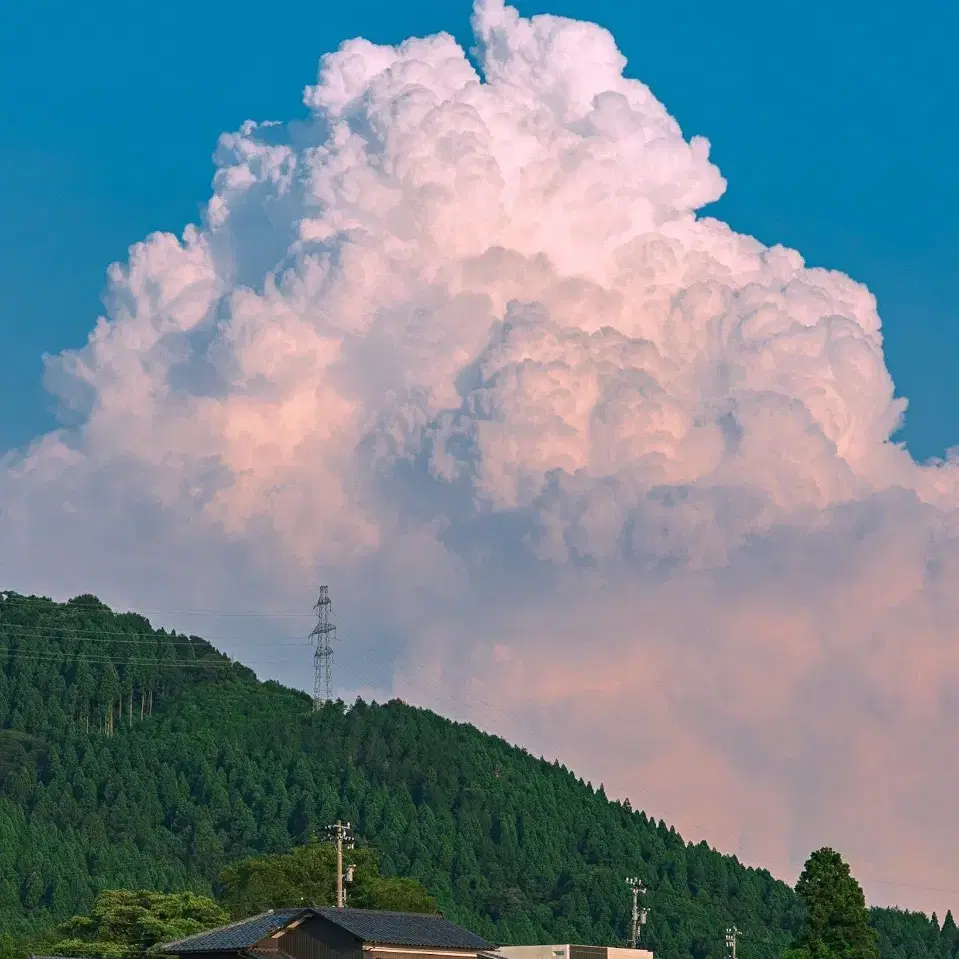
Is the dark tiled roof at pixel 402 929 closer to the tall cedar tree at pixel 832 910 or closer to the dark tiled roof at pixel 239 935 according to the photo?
the dark tiled roof at pixel 239 935

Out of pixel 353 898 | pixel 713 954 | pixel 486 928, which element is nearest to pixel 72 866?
pixel 486 928

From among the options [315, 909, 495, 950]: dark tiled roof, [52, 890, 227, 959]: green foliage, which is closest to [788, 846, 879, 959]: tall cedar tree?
[315, 909, 495, 950]: dark tiled roof

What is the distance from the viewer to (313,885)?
12700 cm

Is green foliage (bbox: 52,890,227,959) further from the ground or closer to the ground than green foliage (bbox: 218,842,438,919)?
closer to the ground

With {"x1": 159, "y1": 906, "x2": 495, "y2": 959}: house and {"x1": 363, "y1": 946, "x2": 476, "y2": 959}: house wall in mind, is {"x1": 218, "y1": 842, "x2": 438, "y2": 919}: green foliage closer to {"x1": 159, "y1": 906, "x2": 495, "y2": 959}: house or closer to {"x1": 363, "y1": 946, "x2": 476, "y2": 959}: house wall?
{"x1": 363, "y1": 946, "x2": 476, "y2": 959}: house wall

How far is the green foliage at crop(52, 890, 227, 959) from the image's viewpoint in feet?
342

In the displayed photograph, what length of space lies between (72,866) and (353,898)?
77.8 metres

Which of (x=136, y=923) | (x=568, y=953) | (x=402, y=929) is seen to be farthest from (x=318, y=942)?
(x=568, y=953)

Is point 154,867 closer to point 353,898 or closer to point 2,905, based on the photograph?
point 2,905

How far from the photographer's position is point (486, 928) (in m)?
196

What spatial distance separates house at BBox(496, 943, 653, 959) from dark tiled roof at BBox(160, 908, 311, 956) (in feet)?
85.6

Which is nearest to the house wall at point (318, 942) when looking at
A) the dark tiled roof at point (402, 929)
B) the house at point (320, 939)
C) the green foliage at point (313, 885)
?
the house at point (320, 939)

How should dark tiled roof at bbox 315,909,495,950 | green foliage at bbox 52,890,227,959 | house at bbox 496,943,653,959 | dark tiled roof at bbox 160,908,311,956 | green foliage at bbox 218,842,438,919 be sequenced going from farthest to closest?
green foliage at bbox 218,842,438,919, house at bbox 496,943,653,959, green foliage at bbox 52,890,227,959, dark tiled roof at bbox 160,908,311,956, dark tiled roof at bbox 315,909,495,950

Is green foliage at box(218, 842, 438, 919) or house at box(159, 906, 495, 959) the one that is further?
green foliage at box(218, 842, 438, 919)
